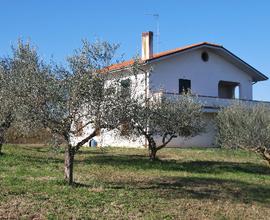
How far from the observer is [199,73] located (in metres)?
35.6

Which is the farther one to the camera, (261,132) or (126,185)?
(261,132)

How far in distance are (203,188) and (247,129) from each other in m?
4.91

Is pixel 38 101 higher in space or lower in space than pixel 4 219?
higher

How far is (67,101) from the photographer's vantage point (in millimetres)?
12133

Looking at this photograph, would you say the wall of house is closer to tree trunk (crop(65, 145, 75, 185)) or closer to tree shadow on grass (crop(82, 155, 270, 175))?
tree shadow on grass (crop(82, 155, 270, 175))

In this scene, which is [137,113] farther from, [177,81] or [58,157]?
[177,81]

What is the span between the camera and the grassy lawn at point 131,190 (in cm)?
1100

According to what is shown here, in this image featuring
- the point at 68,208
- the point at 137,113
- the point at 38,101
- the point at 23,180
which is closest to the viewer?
the point at 68,208

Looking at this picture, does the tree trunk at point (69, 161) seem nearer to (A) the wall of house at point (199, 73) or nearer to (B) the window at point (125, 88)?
(B) the window at point (125, 88)

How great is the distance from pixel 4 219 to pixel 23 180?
4.27m

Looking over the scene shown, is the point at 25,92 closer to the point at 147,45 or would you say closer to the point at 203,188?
the point at 203,188

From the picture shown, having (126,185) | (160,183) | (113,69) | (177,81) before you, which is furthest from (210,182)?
(177,81)

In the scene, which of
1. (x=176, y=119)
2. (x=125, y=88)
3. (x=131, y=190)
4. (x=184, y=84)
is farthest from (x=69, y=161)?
(x=184, y=84)

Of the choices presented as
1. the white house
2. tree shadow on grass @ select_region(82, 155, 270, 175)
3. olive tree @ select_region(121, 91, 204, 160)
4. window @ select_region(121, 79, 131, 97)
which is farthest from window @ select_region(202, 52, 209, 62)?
window @ select_region(121, 79, 131, 97)
